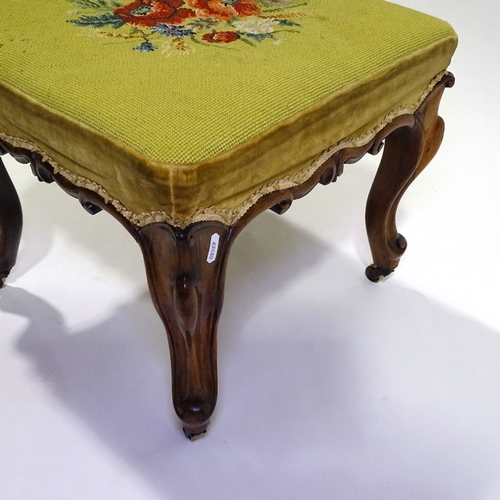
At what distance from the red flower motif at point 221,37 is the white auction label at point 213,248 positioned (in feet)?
0.89

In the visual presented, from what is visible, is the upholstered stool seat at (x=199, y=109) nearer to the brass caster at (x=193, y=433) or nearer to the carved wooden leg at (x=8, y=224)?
the brass caster at (x=193, y=433)

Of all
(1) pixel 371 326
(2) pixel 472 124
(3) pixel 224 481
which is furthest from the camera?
(2) pixel 472 124

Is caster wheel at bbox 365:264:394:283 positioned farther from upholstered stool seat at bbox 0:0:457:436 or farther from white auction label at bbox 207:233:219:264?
white auction label at bbox 207:233:219:264

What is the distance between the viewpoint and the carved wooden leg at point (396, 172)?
0.94 m

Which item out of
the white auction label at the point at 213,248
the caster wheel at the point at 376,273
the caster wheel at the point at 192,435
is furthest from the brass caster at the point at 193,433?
the caster wheel at the point at 376,273

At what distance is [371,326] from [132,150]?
0.59 m

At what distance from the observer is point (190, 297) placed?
28.4 inches

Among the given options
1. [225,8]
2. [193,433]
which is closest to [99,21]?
[225,8]

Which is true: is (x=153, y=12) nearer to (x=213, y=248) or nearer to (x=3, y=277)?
(x=213, y=248)

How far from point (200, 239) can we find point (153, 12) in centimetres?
39

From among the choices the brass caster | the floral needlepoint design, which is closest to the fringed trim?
the floral needlepoint design

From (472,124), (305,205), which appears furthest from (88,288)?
(472,124)

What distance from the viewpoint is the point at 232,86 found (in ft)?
2.27

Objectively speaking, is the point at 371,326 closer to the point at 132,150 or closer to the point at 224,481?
the point at 224,481
